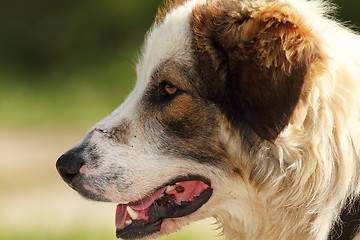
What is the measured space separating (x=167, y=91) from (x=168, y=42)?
28 cm

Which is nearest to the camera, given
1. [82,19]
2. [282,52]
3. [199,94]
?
[282,52]

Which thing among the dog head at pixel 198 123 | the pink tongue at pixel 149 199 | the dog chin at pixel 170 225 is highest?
the dog head at pixel 198 123

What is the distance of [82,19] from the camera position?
16.8 metres

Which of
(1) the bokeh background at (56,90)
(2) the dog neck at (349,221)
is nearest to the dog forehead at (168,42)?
(2) the dog neck at (349,221)

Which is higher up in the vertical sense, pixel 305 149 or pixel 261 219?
pixel 305 149

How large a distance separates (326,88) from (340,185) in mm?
462

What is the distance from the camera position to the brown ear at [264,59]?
13.2 feet

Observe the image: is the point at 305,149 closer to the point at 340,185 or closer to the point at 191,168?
the point at 340,185

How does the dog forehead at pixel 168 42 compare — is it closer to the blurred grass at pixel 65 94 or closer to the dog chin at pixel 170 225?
the dog chin at pixel 170 225

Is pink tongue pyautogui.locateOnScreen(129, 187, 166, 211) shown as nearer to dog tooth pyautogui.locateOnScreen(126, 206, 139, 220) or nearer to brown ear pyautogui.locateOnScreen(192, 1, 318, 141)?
dog tooth pyautogui.locateOnScreen(126, 206, 139, 220)

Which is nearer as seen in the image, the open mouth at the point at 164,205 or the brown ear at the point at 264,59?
the brown ear at the point at 264,59

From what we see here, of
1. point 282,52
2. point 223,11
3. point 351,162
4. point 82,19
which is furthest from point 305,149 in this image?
point 82,19

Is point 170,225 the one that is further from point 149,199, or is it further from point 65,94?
point 65,94

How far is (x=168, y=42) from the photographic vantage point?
4543 mm
